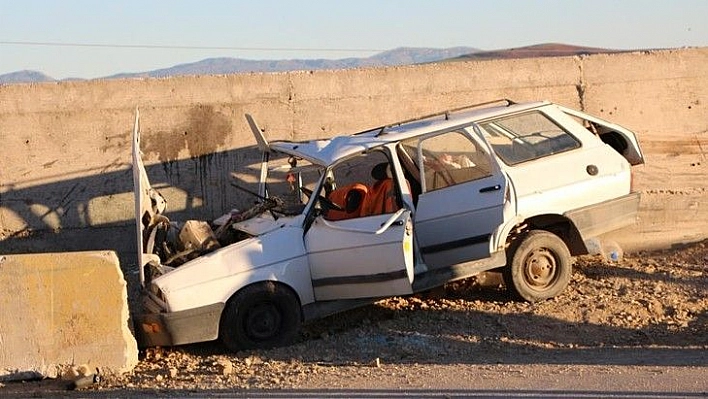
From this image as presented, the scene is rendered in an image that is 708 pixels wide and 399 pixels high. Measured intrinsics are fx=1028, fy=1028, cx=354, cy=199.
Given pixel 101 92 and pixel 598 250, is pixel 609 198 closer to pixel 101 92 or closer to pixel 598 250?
pixel 598 250

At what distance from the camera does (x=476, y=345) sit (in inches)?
342

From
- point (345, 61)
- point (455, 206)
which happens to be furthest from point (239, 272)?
point (345, 61)

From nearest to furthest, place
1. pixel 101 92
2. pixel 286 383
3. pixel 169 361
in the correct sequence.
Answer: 1. pixel 286 383
2. pixel 169 361
3. pixel 101 92

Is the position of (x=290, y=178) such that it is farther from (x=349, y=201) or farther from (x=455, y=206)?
(x=455, y=206)

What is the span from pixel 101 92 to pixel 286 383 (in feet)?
16.3

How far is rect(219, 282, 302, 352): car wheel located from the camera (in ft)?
28.5

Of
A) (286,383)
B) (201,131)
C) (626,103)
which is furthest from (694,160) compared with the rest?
(286,383)

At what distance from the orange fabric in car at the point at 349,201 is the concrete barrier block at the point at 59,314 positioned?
195 cm

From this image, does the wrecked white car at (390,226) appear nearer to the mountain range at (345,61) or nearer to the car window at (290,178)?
the car window at (290,178)

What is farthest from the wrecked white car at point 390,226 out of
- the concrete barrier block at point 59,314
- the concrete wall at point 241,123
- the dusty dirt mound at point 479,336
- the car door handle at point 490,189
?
the concrete wall at point 241,123

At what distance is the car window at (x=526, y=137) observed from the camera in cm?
940

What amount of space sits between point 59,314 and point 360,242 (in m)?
2.53

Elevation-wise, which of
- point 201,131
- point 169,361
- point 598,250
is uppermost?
point 201,131

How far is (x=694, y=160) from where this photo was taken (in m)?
11.7
